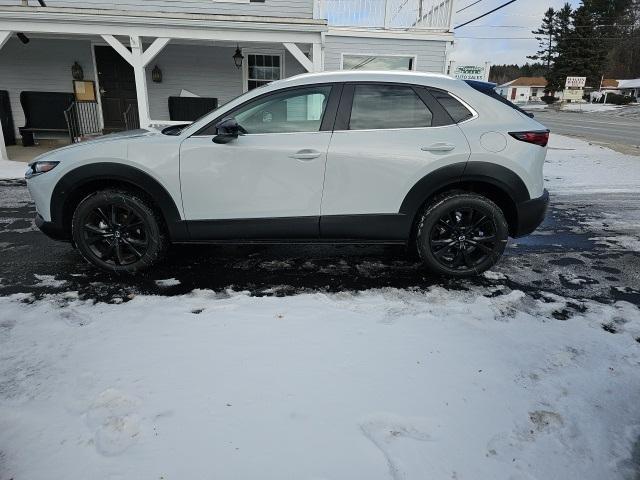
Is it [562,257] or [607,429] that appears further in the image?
[562,257]

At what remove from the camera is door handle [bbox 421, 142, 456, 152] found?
11.6ft

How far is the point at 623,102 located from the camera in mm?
57188

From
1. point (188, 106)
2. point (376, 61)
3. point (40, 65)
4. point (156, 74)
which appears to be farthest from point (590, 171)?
point (40, 65)

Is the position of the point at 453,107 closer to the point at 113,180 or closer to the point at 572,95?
the point at 113,180

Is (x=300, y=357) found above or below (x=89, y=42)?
below

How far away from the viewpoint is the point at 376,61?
1189 cm

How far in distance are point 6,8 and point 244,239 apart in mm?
8726

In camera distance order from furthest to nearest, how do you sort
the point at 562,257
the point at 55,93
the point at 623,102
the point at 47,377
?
the point at 623,102
the point at 55,93
the point at 562,257
the point at 47,377

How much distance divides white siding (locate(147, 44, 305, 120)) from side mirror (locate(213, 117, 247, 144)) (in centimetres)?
910

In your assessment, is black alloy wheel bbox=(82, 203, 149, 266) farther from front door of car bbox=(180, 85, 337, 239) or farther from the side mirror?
the side mirror

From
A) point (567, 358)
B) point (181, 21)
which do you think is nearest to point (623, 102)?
point (181, 21)

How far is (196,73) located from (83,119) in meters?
3.13

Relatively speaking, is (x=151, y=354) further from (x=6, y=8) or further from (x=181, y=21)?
(x=6, y=8)

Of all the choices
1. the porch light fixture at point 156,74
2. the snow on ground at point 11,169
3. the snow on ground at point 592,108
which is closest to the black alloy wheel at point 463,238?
the snow on ground at point 11,169
